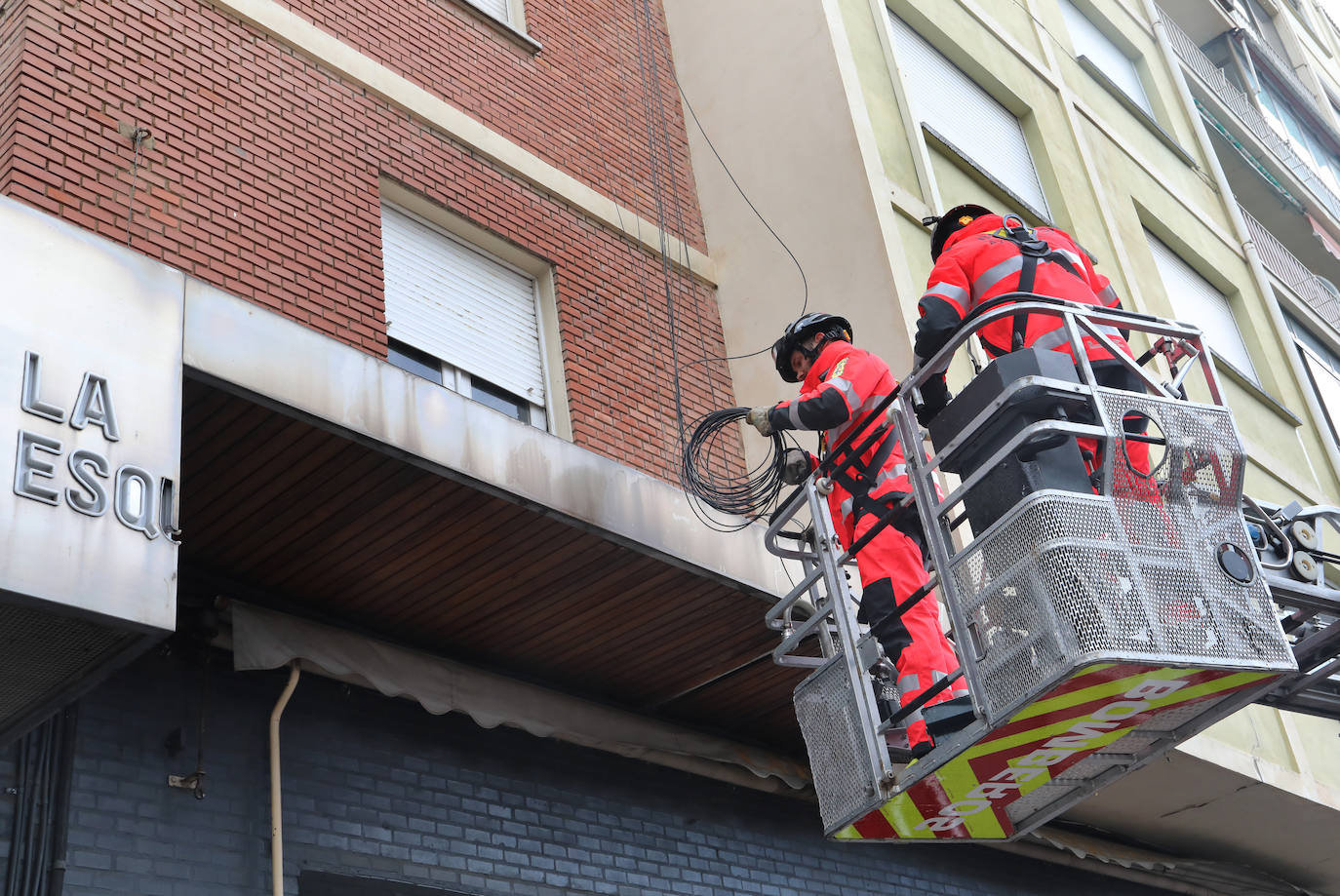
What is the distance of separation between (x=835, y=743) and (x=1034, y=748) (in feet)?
2.57

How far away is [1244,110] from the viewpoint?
22.8m

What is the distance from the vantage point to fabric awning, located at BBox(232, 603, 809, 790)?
6992 millimetres

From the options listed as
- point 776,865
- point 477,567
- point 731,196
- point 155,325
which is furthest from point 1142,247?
point 155,325

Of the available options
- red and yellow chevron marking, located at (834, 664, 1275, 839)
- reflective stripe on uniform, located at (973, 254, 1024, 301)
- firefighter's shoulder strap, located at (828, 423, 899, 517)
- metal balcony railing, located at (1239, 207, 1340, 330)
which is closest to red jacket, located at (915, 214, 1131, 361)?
reflective stripe on uniform, located at (973, 254, 1024, 301)

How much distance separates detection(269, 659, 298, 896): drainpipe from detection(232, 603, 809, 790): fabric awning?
0.55 feet

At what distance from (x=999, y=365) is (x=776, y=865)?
4.67 metres

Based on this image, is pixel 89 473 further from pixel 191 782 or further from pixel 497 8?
pixel 497 8

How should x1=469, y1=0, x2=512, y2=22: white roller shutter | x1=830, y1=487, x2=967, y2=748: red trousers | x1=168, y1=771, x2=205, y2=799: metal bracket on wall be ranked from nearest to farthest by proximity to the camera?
1. x1=830, y1=487, x2=967, y2=748: red trousers
2. x1=168, y1=771, x2=205, y2=799: metal bracket on wall
3. x1=469, y1=0, x2=512, y2=22: white roller shutter

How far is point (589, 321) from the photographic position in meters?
9.96

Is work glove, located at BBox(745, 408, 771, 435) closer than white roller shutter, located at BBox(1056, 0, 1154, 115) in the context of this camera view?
Yes

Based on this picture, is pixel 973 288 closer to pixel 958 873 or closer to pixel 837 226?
pixel 837 226

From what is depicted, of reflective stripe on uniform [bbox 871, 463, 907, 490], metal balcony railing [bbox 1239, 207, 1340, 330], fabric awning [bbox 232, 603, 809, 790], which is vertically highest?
metal balcony railing [bbox 1239, 207, 1340, 330]

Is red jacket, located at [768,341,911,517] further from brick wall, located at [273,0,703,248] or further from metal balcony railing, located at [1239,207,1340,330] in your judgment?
metal balcony railing, located at [1239,207,1340,330]

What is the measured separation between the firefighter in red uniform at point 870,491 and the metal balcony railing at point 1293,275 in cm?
1498
